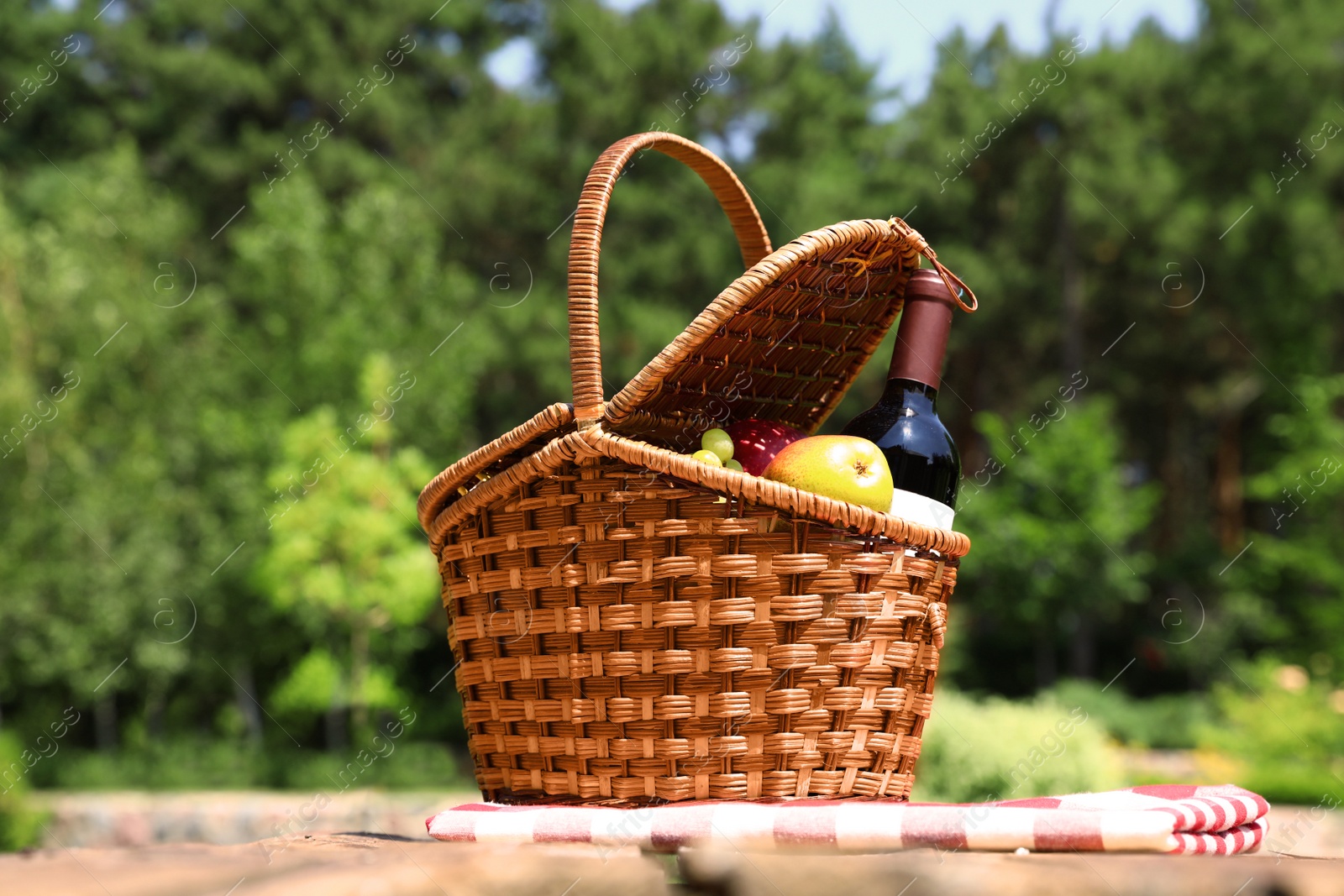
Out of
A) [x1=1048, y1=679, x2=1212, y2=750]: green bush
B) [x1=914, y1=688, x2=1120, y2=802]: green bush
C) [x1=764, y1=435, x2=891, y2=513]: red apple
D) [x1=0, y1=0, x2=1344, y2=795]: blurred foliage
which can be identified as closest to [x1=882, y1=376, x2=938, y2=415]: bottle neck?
[x1=764, y1=435, x2=891, y2=513]: red apple

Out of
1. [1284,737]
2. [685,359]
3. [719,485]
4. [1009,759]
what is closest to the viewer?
[719,485]

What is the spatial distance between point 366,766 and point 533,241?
8.05 meters

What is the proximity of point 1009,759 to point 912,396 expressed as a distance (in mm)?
4493

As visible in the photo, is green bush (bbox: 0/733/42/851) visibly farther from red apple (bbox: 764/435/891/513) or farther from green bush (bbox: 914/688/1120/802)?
red apple (bbox: 764/435/891/513)

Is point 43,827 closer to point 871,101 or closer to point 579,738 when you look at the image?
point 579,738

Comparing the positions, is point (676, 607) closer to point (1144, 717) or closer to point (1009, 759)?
point (1009, 759)

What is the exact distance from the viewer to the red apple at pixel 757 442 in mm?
1759

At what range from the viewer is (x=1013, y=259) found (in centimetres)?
1772

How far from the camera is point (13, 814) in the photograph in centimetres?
938

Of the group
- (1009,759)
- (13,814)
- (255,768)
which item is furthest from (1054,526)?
(13,814)

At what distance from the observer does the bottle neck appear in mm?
1712

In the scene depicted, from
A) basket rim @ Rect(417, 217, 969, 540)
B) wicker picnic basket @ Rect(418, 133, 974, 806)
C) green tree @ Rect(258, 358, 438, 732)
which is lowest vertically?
wicker picnic basket @ Rect(418, 133, 974, 806)

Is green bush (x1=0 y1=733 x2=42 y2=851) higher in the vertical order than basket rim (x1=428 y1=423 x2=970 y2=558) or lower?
higher

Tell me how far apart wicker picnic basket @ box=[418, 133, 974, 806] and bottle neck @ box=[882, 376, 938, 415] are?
22 centimetres
